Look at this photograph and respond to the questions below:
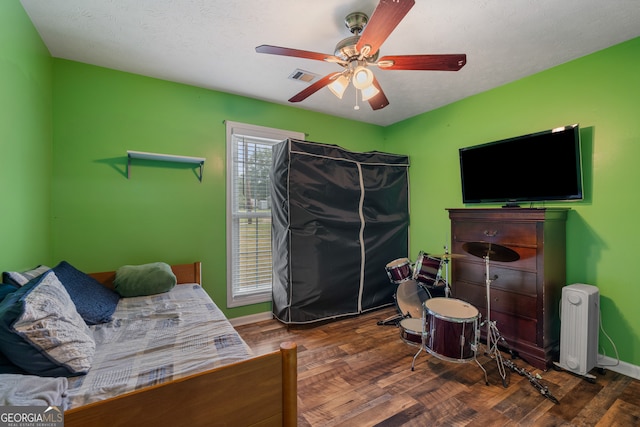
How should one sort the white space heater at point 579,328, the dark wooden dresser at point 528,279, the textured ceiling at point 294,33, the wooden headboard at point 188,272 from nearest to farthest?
the textured ceiling at point 294,33
the white space heater at point 579,328
the dark wooden dresser at point 528,279
the wooden headboard at point 188,272

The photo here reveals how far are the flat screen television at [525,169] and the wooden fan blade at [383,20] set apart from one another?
1.77m

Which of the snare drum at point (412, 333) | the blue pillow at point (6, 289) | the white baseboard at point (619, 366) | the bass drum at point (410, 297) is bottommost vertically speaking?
the white baseboard at point (619, 366)

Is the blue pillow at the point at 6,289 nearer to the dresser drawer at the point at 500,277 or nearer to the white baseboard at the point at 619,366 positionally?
the dresser drawer at the point at 500,277

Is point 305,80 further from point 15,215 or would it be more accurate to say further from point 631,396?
point 631,396

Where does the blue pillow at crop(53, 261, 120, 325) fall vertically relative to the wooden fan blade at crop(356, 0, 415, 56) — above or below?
below

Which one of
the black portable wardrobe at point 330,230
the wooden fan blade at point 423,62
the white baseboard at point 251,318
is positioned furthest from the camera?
the white baseboard at point 251,318

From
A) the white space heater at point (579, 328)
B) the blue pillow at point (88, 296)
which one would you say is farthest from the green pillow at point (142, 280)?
the white space heater at point (579, 328)

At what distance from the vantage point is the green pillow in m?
2.10

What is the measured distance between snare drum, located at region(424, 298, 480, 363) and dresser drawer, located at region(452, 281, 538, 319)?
583mm

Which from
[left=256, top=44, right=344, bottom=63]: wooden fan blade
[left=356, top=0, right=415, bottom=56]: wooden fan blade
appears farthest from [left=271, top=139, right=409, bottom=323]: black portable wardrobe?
[left=356, top=0, right=415, bottom=56]: wooden fan blade

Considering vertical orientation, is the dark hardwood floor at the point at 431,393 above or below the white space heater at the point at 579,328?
below

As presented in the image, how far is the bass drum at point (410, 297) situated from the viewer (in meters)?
2.78

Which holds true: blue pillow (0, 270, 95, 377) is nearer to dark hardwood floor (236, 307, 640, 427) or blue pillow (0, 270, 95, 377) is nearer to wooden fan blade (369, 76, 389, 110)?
dark hardwood floor (236, 307, 640, 427)

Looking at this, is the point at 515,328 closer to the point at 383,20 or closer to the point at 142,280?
the point at 383,20
